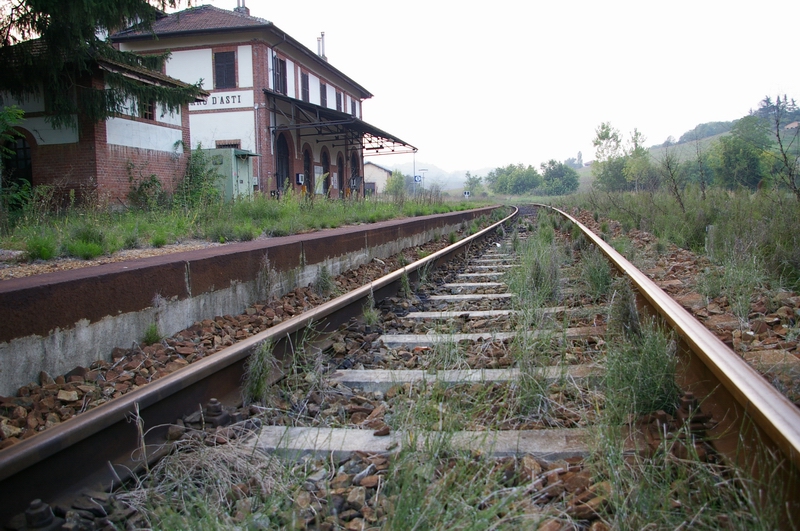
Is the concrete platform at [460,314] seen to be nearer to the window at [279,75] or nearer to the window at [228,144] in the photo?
the window at [228,144]

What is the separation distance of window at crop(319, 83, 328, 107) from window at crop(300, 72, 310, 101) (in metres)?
1.90

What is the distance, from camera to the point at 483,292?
5.94m

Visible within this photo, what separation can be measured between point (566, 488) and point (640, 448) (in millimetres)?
377

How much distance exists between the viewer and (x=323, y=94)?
33.3 metres

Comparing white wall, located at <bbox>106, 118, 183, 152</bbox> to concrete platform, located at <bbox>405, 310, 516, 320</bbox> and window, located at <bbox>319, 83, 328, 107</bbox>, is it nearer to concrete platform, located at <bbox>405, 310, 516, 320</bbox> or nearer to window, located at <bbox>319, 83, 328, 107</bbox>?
concrete platform, located at <bbox>405, 310, 516, 320</bbox>

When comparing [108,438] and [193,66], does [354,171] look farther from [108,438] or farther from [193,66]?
[108,438]

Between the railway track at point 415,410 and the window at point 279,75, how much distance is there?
2481 cm

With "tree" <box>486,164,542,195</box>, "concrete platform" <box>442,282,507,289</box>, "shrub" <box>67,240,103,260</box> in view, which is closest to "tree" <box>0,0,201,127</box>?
"shrub" <box>67,240,103,260</box>

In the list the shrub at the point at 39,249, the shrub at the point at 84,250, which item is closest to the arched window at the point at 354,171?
the shrub at the point at 84,250

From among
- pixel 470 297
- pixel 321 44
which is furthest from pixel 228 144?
pixel 470 297

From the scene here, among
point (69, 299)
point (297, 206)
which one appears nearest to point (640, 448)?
point (69, 299)

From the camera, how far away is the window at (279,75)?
26578 mm

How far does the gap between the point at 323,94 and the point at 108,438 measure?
33221mm

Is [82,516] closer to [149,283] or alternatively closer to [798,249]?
[149,283]
